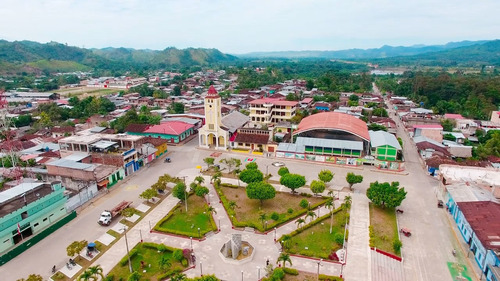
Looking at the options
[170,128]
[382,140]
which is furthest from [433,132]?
[170,128]

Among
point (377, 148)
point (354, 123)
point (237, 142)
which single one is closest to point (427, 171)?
point (377, 148)

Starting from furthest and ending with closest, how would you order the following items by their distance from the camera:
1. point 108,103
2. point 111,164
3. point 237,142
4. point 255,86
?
point 255,86, point 108,103, point 237,142, point 111,164

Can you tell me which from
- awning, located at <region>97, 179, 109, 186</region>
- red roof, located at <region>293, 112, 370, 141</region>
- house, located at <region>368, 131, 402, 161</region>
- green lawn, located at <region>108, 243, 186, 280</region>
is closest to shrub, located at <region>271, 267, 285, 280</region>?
green lawn, located at <region>108, 243, 186, 280</region>

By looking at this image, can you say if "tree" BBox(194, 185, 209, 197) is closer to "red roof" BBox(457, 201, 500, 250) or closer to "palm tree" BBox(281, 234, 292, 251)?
"palm tree" BBox(281, 234, 292, 251)

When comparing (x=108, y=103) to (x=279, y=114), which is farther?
(x=108, y=103)

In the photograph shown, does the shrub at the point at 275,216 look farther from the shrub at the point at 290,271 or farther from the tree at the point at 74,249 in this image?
the tree at the point at 74,249

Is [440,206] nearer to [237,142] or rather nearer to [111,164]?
[237,142]
